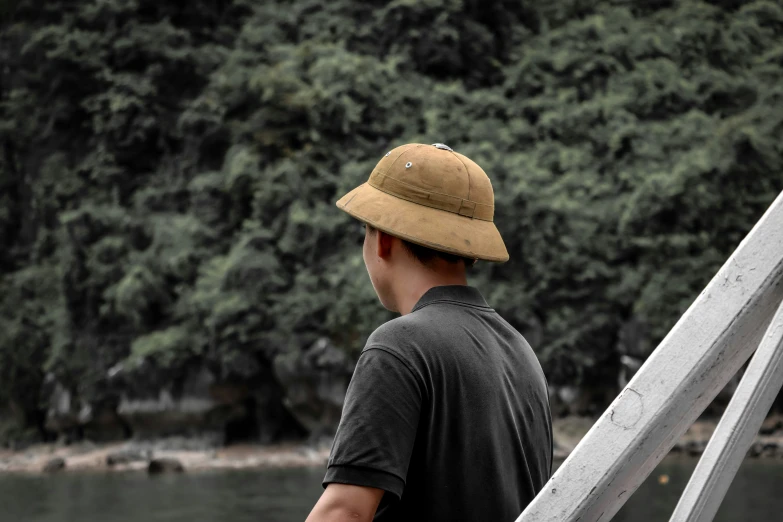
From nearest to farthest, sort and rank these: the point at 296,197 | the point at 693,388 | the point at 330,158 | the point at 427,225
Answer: the point at 693,388 → the point at 427,225 → the point at 296,197 → the point at 330,158

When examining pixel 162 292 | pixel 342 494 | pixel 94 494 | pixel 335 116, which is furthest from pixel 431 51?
pixel 342 494

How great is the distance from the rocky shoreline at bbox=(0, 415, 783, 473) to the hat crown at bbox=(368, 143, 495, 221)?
50.5 ft

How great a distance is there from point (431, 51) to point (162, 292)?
6.91m

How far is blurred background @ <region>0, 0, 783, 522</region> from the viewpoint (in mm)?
16984

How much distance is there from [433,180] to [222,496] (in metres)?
13.8

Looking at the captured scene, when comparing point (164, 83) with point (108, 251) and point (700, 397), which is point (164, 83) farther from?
point (700, 397)

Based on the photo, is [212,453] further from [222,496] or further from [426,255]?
[426,255]

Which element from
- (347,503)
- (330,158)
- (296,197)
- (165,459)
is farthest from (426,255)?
(330,158)

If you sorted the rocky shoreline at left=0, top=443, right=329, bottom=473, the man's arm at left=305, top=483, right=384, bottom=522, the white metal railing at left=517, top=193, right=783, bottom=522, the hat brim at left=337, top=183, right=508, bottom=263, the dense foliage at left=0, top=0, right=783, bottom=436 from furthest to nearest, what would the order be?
the rocky shoreline at left=0, top=443, right=329, bottom=473 < the dense foliage at left=0, top=0, right=783, bottom=436 < the hat brim at left=337, top=183, right=508, bottom=263 < the man's arm at left=305, top=483, right=384, bottom=522 < the white metal railing at left=517, top=193, right=783, bottom=522

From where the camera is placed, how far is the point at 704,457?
2.88 feet

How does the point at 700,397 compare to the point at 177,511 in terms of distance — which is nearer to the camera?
the point at 700,397

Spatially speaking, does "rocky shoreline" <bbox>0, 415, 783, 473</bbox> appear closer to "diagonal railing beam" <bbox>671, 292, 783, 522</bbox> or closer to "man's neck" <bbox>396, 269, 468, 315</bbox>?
"man's neck" <bbox>396, 269, 468, 315</bbox>

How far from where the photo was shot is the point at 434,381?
1.06 metres

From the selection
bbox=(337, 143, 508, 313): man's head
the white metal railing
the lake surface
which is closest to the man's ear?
bbox=(337, 143, 508, 313): man's head
